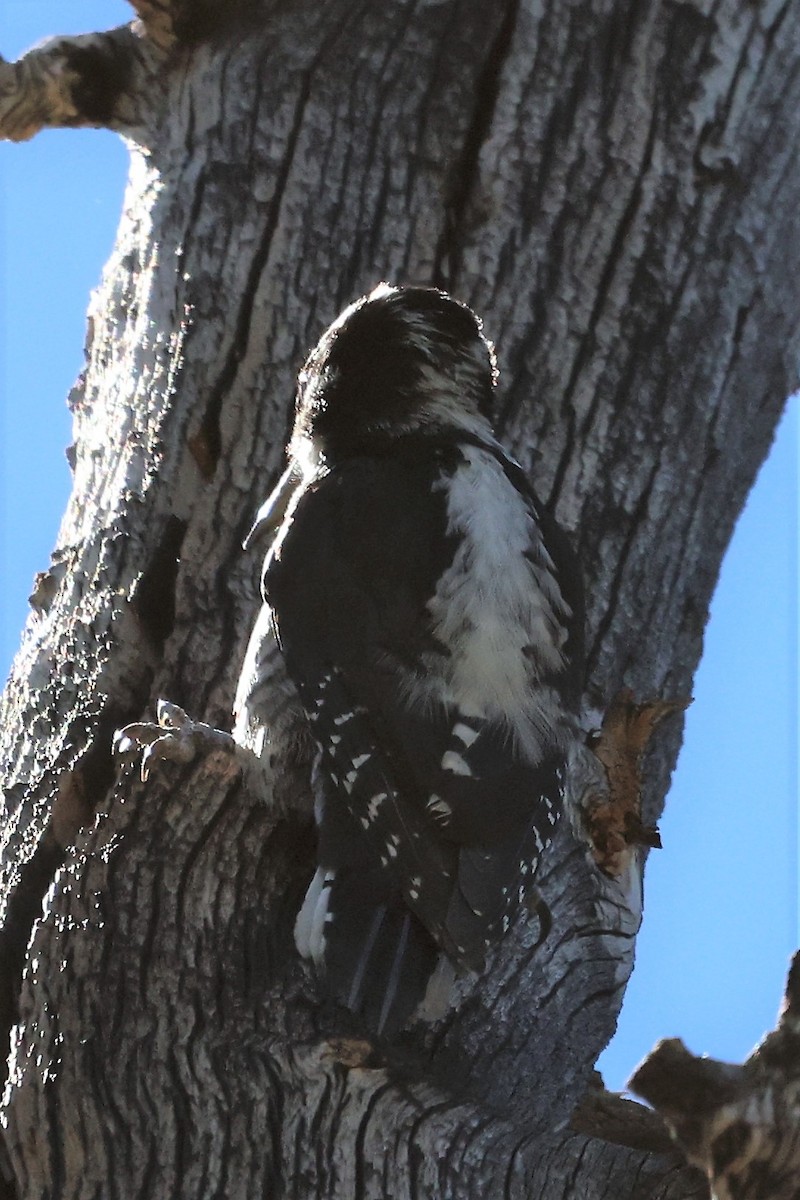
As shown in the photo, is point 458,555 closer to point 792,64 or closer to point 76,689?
point 76,689

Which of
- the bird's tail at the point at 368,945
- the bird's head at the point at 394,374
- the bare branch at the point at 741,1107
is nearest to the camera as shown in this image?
the bare branch at the point at 741,1107

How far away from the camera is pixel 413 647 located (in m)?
2.36

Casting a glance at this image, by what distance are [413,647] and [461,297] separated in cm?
69

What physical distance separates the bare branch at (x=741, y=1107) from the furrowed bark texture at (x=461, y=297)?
34 centimetres

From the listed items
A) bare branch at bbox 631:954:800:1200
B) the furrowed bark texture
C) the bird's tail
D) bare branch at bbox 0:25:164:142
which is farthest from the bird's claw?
bare branch at bbox 0:25:164:142

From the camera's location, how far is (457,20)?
2.77m

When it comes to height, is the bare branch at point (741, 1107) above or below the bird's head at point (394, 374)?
below

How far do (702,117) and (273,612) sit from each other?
1.17 meters

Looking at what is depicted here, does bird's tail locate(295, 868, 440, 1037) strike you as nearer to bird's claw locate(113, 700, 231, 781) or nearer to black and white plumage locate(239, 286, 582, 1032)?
black and white plumage locate(239, 286, 582, 1032)

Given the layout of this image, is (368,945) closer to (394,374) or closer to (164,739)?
(164,739)

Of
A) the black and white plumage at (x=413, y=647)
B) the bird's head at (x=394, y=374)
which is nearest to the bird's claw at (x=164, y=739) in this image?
the black and white plumage at (x=413, y=647)

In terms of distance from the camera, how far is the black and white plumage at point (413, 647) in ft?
7.14

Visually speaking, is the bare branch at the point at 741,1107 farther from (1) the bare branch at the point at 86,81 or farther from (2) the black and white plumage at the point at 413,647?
(1) the bare branch at the point at 86,81

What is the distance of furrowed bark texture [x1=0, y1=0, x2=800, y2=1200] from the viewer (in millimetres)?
2309
